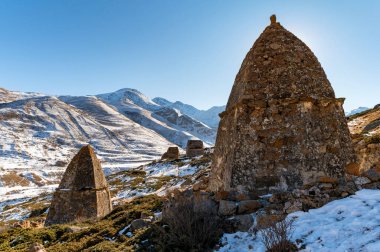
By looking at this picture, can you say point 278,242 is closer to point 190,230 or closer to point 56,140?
point 190,230

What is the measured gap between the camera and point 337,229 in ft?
13.9

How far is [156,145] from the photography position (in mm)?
144250

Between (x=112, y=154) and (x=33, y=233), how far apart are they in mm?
112755

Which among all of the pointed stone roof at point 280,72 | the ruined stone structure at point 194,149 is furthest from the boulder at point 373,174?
the ruined stone structure at point 194,149

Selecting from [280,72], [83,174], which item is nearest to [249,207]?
[280,72]

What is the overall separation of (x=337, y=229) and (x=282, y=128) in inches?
92.4

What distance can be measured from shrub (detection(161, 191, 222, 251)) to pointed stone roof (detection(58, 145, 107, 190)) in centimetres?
734

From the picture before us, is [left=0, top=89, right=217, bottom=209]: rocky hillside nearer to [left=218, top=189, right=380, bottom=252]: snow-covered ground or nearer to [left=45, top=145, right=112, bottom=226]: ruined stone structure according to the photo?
[left=45, top=145, right=112, bottom=226]: ruined stone structure

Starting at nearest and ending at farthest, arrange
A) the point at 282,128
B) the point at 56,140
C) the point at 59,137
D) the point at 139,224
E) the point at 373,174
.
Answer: the point at 373,174 → the point at 282,128 → the point at 139,224 → the point at 56,140 → the point at 59,137

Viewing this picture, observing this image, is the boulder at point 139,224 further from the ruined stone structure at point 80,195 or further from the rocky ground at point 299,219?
the ruined stone structure at point 80,195

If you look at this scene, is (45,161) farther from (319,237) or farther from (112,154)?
(319,237)

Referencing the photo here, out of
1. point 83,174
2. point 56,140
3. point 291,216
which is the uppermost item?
point 291,216

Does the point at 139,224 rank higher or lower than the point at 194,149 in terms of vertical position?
higher

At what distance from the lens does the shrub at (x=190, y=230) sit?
4.73m
